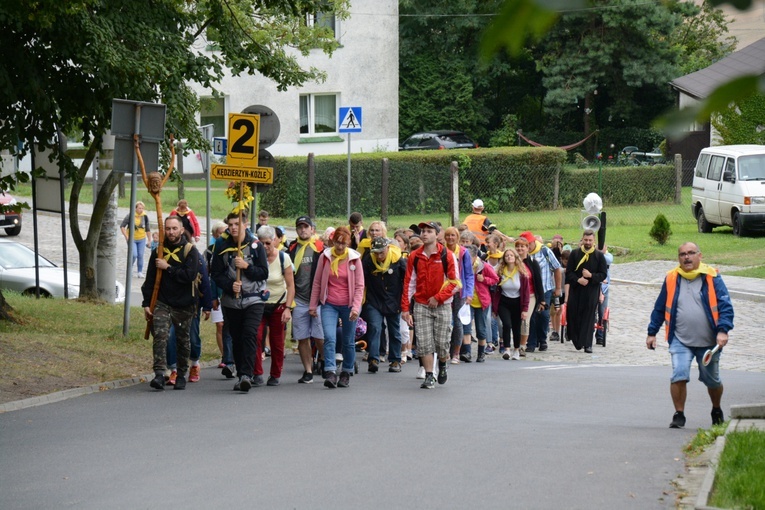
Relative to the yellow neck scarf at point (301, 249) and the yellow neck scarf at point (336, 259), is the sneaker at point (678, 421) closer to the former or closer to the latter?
the yellow neck scarf at point (336, 259)

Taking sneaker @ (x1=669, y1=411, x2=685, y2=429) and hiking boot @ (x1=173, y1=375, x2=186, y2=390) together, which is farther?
hiking boot @ (x1=173, y1=375, x2=186, y2=390)

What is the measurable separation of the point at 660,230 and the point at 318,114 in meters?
18.9

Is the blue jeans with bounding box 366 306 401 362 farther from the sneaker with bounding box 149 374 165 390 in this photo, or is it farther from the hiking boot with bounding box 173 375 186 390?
the sneaker with bounding box 149 374 165 390

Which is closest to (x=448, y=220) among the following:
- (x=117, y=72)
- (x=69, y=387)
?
(x=117, y=72)

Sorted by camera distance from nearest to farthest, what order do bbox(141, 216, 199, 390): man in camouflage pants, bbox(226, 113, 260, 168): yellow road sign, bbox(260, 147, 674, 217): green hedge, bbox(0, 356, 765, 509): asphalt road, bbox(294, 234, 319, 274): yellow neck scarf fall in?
bbox(0, 356, 765, 509): asphalt road < bbox(141, 216, 199, 390): man in camouflage pants < bbox(294, 234, 319, 274): yellow neck scarf < bbox(226, 113, 260, 168): yellow road sign < bbox(260, 147, 674, 217): green hedge

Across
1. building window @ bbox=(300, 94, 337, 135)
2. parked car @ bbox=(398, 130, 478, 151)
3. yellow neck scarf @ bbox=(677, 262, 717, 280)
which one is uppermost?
building window @ bbox=(300, 94, 337, 135)

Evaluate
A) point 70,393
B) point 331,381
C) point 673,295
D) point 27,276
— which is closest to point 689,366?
point 673,295

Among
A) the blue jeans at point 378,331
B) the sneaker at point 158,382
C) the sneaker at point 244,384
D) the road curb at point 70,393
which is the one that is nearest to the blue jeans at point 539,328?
the blue jeans at point 378,331

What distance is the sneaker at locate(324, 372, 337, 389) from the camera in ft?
40.8

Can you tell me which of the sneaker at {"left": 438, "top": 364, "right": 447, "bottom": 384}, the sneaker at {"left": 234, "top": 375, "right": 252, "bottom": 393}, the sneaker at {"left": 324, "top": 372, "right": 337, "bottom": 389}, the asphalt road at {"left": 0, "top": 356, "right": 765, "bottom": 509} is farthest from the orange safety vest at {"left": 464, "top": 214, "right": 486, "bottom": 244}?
the sneaker at {"left": 234, "top": 375, "right": 252, "bottom": 393}

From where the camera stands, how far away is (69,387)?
11.9 m

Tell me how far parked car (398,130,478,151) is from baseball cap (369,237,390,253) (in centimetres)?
3477

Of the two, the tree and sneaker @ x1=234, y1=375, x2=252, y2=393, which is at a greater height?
the tree

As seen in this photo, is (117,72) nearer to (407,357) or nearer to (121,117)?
(121,117)
